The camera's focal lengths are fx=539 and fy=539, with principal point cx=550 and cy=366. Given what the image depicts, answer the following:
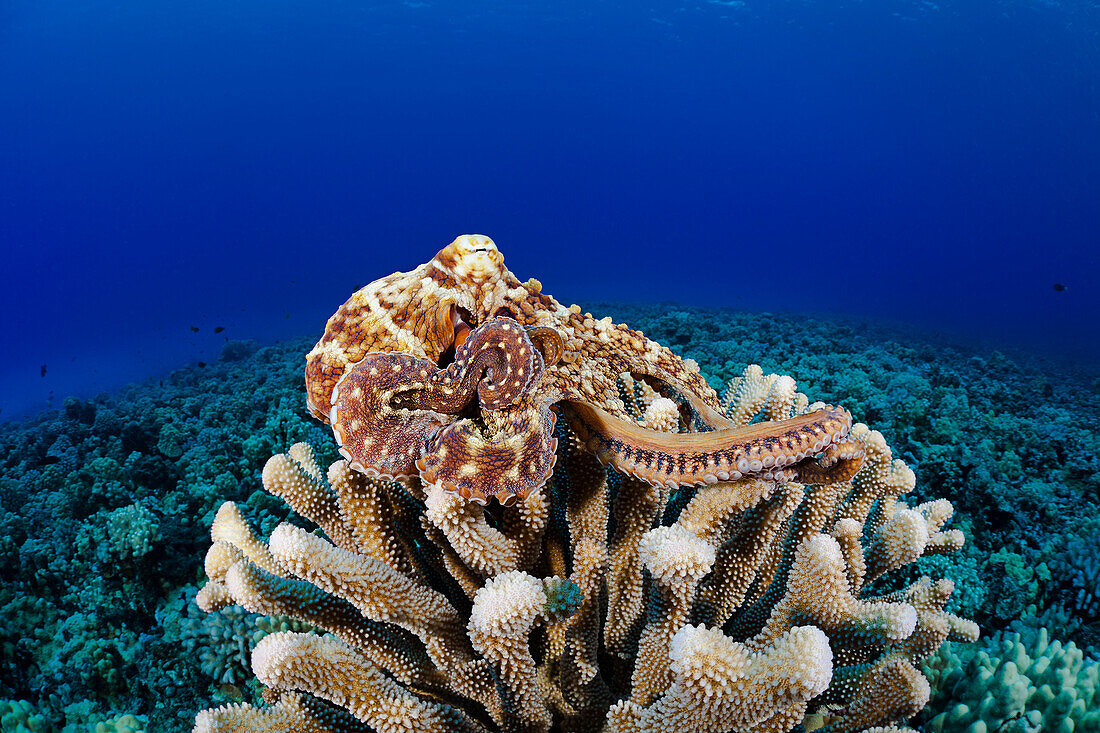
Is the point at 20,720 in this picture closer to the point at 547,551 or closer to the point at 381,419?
the point at 381,419

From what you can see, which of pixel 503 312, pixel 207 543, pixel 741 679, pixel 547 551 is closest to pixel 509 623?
pixel 741 679

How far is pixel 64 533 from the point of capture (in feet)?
17.4

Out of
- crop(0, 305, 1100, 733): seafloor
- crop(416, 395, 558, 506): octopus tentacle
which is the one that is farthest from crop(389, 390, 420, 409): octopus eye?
crop(0, 305, 1100, 733): seafloor

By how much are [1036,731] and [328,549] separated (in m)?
2.84

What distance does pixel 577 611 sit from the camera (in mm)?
2094

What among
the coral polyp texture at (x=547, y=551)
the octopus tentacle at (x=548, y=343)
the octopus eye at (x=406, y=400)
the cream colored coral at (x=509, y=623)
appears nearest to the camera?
the cream colored coral at (x=509, y=623)

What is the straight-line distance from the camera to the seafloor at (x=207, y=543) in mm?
2650

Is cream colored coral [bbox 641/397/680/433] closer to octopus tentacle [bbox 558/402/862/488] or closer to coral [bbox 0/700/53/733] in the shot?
octopus tentacle [bbox 558/402/862/488]

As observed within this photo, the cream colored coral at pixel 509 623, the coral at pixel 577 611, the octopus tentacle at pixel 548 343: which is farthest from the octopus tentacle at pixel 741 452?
the cream colored coral at pixel 509 623

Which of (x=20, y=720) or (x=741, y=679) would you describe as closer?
(x=741, y=679)

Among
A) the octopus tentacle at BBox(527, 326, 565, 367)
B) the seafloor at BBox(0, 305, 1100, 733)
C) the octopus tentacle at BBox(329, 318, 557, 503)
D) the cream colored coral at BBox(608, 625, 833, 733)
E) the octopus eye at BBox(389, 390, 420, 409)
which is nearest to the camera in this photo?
the cream colored coral at BBox(608, 625, 833, 733)

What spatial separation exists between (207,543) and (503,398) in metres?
4.32

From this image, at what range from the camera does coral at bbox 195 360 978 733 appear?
1.71 m

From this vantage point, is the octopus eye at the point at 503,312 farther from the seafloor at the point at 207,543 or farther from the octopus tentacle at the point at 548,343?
the seafloor at the point at 207,543
